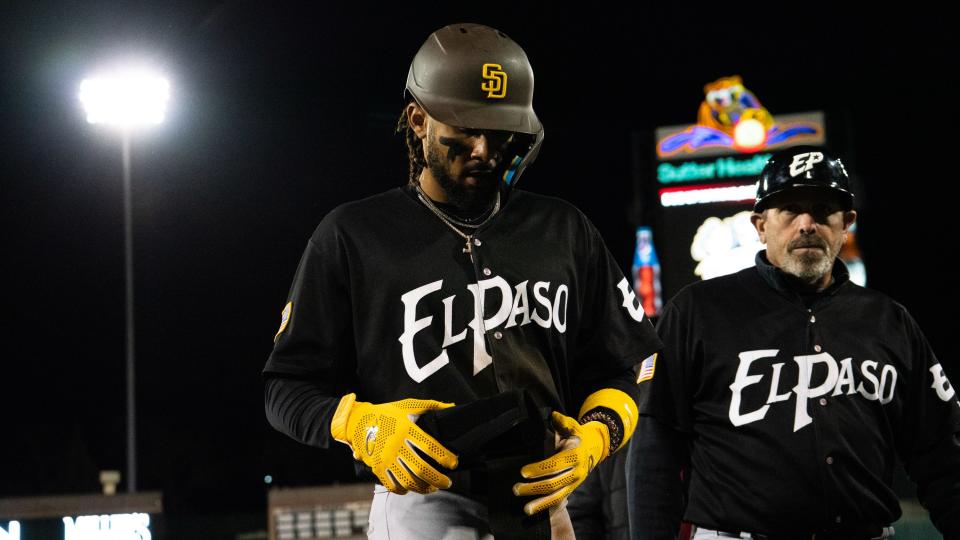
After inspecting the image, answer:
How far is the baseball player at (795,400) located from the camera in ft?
12.6

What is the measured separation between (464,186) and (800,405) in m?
1.65

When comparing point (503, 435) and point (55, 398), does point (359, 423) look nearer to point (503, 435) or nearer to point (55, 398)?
point (503, 435)

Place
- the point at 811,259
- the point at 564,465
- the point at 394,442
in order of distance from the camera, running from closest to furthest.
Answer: the point at 394,442
the point at 564,465
the point at 811,259

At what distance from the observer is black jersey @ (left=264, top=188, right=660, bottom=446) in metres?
2.74

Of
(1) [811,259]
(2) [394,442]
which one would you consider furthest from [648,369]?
(2) [394,442]

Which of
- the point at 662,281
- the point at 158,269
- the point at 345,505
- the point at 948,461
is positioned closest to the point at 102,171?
the point at 158,269

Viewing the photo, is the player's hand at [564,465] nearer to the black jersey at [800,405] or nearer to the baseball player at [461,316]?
the baseball player at [461,316]

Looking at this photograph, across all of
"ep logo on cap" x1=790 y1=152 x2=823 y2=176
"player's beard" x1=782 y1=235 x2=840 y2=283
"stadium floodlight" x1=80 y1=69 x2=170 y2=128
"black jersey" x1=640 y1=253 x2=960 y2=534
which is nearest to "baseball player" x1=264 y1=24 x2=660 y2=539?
"black jersey" x1=640 y1=253 x2=960 y2=534

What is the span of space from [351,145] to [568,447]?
4781 cm

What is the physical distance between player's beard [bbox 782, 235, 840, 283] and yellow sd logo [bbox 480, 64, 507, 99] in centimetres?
168

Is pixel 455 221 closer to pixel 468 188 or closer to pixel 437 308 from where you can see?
pixel 468 188

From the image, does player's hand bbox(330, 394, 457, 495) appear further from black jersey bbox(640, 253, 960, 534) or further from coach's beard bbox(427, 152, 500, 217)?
black jersey bbox(640, 253, 960, 534)

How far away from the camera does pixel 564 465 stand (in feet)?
8.47

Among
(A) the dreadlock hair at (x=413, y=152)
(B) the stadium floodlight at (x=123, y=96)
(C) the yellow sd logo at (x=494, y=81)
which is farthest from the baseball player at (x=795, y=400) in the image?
A: (B) the stadium floodlight at (x=123, y=96)
